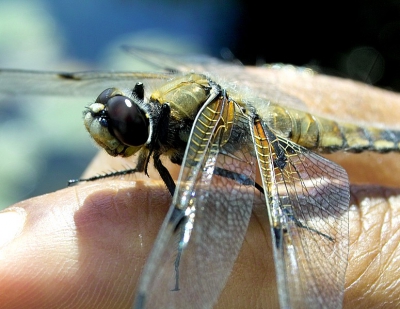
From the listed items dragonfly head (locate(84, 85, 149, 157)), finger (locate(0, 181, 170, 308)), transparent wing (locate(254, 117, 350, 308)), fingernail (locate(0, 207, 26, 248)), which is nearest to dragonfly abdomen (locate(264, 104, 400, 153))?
transparent wing (locate(254, 117, 350, 308))

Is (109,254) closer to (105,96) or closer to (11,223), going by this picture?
(11,223)

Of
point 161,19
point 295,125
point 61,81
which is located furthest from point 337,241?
point 161,19

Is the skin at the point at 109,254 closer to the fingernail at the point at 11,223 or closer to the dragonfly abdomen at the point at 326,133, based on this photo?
the fingernail at the point at 11,223

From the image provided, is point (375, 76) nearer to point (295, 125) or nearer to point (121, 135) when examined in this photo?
point (295, 125)

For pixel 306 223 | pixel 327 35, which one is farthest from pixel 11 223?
pixel 327 35

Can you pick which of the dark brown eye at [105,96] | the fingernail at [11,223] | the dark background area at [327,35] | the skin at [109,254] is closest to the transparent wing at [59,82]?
the dark brown eye at [105,96]

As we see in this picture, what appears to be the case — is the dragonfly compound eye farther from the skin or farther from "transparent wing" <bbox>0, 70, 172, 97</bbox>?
"transparent wing" <bbox>0, 70, 172, 97</bbox>
